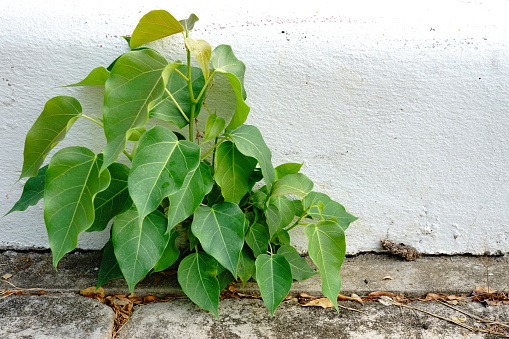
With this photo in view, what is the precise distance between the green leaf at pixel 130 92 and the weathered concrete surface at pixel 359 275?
735 mm

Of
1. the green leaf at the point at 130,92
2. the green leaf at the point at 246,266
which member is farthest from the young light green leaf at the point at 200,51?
the green leaf at the point at 246,266

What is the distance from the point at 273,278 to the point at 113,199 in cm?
63

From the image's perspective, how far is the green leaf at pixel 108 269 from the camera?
1686 millimetres

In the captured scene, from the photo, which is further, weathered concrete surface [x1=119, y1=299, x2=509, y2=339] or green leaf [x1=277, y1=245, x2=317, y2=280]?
green leaf [x1=277, y1=245, x2=317, y2=280]

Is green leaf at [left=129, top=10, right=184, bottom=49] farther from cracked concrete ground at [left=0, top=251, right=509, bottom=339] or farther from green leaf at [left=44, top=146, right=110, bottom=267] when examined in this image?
cracked concrete ground at [left=0, top=251, right=509, bottom=339]

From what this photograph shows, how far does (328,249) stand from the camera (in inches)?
64.3

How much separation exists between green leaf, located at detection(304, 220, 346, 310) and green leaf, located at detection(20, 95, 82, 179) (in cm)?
93

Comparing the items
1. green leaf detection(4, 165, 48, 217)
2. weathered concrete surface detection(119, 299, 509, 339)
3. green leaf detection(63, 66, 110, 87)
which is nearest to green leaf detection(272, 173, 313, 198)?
weathered concrete surface detection(119, 299, 509, 339)

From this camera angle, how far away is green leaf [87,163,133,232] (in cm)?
157

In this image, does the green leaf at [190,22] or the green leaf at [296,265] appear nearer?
the green leaf at [190,22]

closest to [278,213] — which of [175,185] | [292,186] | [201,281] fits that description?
[292,186]

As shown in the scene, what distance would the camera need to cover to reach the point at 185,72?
68.2 inches

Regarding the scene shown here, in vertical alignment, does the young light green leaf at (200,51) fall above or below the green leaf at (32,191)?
above

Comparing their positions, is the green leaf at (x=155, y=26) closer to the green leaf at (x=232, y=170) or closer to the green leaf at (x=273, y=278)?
the green leaf at (x=232, y=170)
